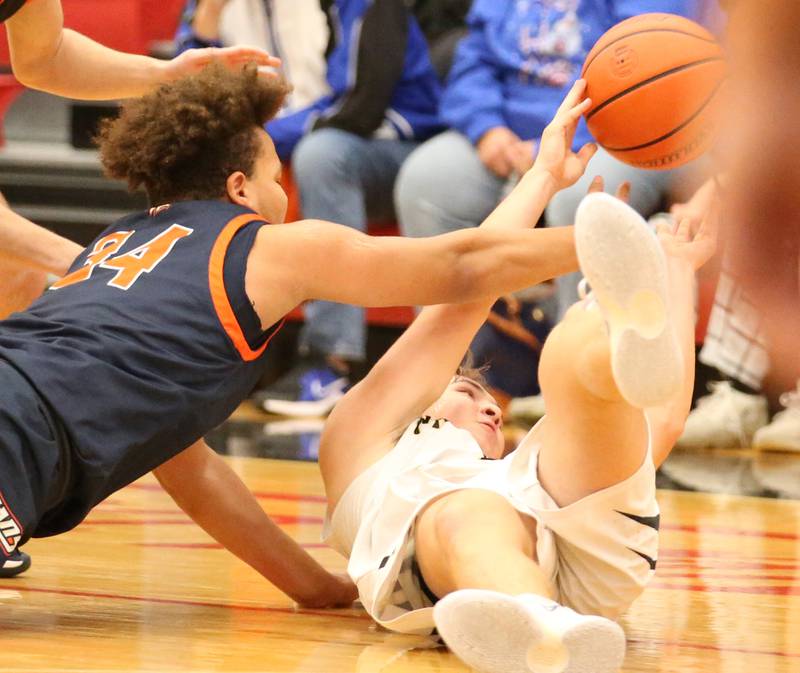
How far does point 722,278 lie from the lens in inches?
197

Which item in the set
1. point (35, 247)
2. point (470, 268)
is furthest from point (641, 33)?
point (35, 247)

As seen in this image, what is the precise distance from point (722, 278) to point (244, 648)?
311cm

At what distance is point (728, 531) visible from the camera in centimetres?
376

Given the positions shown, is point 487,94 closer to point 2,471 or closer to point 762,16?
point 762,16

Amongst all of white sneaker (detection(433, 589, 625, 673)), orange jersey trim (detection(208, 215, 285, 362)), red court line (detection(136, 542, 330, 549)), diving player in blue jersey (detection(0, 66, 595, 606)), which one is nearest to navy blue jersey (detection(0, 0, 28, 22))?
diving player in blue jersey (detection(0, 66, 595, 606))

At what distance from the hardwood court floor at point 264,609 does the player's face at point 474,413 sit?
411 millimetres

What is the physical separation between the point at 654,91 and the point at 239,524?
1.22 m

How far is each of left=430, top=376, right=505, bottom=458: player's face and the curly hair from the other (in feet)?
1.93

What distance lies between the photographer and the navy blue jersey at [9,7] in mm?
2961

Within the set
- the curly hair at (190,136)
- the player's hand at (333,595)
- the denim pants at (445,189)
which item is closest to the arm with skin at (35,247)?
the curly hair at (190,136)

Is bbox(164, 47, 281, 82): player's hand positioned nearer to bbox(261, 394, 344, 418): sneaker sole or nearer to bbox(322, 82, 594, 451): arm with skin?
bbox(322, 82, 594, 451): arm with skin

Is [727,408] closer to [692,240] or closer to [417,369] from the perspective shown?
[692,240]

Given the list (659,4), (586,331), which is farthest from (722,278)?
(586,331)

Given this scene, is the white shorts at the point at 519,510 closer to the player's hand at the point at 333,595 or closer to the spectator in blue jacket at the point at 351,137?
the player's hand at the point at 333,595
